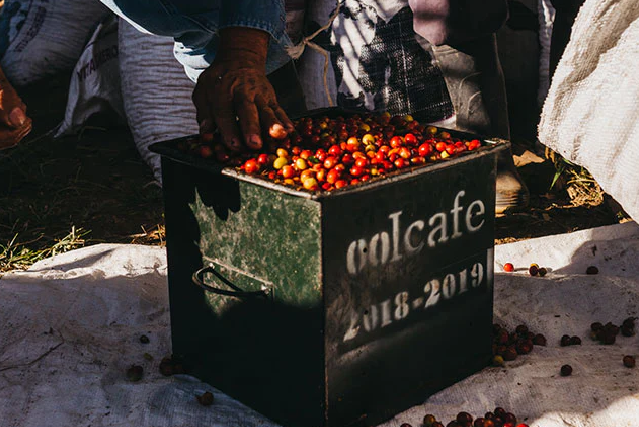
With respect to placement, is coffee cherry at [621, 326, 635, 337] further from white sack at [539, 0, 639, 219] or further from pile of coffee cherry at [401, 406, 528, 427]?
pile of coffee cherry at [401, 406, 528, 427]

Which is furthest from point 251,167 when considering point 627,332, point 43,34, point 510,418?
Result: point 43,34

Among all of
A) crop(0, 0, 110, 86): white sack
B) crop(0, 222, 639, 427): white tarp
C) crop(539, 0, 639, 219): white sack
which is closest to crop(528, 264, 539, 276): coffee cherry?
crop(0, 222, 639, 427): white tarp

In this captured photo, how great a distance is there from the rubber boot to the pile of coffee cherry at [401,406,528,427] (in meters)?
1.53

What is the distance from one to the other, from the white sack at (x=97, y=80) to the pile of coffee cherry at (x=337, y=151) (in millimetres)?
2219

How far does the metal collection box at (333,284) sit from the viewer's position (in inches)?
77.2

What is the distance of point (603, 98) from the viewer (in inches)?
86.4

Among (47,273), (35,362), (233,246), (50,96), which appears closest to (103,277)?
(47,273)

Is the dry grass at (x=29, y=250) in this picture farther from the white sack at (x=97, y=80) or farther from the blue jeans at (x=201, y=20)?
the white sack at (x=97, y=80)

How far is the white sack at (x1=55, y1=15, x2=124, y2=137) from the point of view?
14.1 feet

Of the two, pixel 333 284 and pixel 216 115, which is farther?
pixel 216 115

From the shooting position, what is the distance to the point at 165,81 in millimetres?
3762

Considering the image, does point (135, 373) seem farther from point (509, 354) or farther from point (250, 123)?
point (509, 354)

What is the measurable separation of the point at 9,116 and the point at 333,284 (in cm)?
84

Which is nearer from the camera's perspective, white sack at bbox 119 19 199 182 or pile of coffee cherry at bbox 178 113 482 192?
pile of coffee cherry at bbox 178 113 482 192
